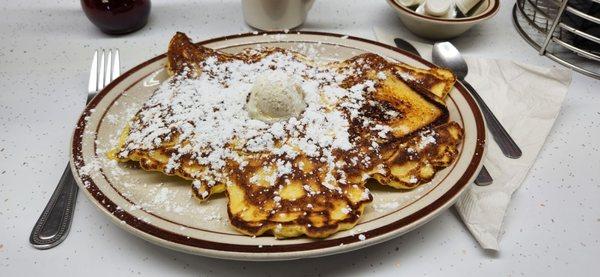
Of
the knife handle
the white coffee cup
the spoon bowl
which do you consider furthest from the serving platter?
the white coffee cup

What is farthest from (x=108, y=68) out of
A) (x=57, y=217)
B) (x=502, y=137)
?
(x=502, y=137)

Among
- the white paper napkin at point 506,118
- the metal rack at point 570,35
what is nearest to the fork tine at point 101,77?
the white paper napkin at point 506,118

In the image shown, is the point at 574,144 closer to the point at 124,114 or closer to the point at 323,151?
the point at 323,151

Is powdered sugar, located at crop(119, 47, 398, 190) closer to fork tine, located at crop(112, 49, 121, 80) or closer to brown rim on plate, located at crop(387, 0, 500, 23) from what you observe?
fork tine, located at crop(112, 49, 121, 80)

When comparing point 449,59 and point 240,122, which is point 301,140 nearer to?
point 240,122

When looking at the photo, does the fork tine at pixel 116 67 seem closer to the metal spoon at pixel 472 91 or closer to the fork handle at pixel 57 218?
the fork handle at pixel 57 218
